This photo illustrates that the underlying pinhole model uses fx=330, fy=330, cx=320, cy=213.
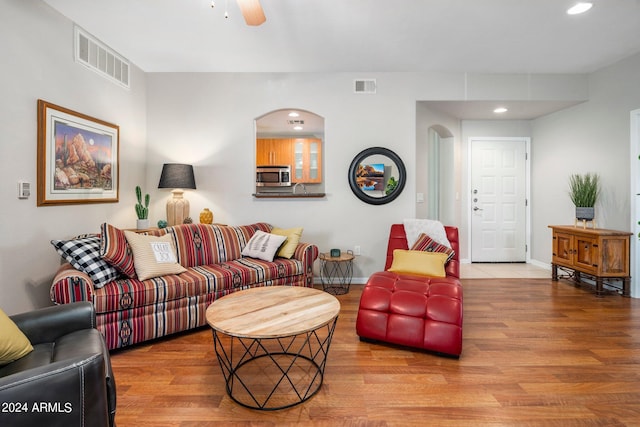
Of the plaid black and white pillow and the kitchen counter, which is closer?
the plaid black and white pillow

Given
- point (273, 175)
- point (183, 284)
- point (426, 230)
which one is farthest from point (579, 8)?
point (273, 175)

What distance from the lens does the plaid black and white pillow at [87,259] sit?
2365 mm

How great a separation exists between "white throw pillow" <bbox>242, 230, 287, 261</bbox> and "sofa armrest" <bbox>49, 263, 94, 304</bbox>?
1.49m

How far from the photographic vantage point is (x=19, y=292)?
7.93 ft

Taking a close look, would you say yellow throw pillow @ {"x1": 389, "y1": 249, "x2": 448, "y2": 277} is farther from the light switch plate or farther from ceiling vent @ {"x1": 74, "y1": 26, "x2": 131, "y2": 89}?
ceiling vent @ {"x1": 74, "y1": 26, "x2": 131, "y2": 89}

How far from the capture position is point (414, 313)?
2344 mm

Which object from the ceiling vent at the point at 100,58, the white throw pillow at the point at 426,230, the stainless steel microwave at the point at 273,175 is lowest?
the white throw pillow at the point at 426,230

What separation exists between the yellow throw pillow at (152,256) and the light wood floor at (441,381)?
54 centimetres

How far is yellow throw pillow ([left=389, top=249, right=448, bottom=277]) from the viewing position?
286cm

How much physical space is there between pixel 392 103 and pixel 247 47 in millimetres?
1834

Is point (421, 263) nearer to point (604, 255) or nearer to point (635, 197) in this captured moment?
point (604, 255)

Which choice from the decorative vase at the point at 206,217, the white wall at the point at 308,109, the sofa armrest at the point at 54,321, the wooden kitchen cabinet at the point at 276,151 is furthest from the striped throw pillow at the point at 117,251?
the wooden kitchen cabinet at the point at 276,151

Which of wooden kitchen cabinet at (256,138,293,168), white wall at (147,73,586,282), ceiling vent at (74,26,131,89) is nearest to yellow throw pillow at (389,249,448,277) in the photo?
white wall at (147,73,586,282)

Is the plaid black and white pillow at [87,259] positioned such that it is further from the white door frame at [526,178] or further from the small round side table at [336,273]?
the white door frame at [526,178]
